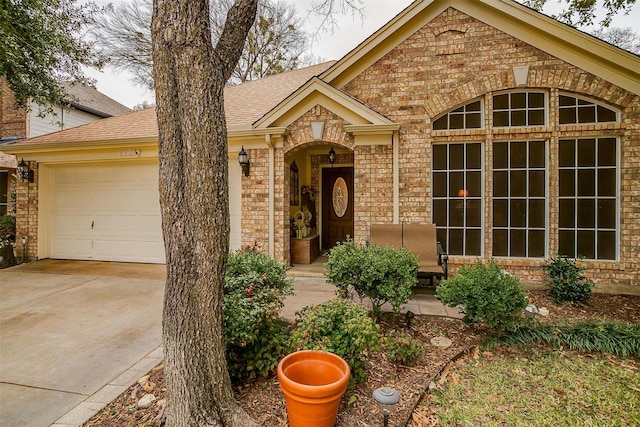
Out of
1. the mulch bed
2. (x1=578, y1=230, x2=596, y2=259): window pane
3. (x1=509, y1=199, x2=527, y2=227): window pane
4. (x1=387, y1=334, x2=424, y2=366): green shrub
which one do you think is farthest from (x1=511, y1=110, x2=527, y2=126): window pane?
(x1=387, y1=334, x2=424, y2=366): green shrub

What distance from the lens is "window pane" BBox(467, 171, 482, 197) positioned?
5.98 meters

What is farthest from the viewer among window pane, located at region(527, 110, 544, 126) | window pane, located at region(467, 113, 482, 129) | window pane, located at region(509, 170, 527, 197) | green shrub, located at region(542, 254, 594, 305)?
window pane, located at region(467, 113, 482, 129)

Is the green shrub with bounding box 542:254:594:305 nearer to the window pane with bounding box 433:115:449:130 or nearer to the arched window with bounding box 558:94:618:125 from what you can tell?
the arched window with bounding box 558:94:618:125

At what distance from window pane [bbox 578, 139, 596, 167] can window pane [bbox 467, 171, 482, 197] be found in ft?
5.66

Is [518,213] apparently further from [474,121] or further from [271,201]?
[271,201]

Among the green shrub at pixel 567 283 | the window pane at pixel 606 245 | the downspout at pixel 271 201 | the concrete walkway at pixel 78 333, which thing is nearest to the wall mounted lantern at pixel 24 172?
the concrete walkway at pixel 78 333

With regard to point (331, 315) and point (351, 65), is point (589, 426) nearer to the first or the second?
point (331, 315)

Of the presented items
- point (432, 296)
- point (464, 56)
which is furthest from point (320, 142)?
point (432, 296)

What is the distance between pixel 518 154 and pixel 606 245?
224cm

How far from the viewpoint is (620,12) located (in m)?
6.52

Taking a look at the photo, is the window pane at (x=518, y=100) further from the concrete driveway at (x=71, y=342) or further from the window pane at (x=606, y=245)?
the concrete driveway at (x=71, y=342)

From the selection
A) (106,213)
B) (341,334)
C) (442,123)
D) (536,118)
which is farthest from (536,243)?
(106,213)

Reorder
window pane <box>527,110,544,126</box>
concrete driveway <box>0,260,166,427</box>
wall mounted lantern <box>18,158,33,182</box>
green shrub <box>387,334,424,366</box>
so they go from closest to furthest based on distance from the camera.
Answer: concrete driveway <box>0,260,166,427</box> → green shrub <box>387,334,424,366</box> → window pane <box>527,110,544,126</box> → wall mounted lantern <box>18,158,33,182</box>

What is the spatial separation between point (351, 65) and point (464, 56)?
216cm
